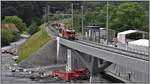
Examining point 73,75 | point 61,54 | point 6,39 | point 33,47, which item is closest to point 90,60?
point 73,75

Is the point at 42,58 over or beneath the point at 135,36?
beneath

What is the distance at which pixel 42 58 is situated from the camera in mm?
40781

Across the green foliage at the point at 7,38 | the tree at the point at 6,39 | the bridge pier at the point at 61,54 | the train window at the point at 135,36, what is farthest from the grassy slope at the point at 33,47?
the train window at the point at 135,36

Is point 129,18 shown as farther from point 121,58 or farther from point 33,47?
point 121,58

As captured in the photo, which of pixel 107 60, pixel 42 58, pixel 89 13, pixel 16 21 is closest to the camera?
pixel 107 60

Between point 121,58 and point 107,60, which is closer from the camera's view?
point 121,58

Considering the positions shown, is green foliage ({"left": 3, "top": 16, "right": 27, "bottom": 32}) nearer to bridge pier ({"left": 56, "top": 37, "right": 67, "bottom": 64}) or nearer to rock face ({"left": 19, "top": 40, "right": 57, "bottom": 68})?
rock face ({"left": 19, "top": 40, "right": 57, "bottom": 68})

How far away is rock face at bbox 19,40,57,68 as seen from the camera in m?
40.2

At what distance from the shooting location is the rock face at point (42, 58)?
4022 cm

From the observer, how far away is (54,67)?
38406 millimetres

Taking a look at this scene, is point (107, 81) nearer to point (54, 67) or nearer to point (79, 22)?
point (54, 67)

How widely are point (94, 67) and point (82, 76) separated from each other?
15.1 feet

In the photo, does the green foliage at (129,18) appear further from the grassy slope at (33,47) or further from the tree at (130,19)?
the grassy slope at (33,47)

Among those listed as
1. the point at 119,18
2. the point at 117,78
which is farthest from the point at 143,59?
the point at 119,18
